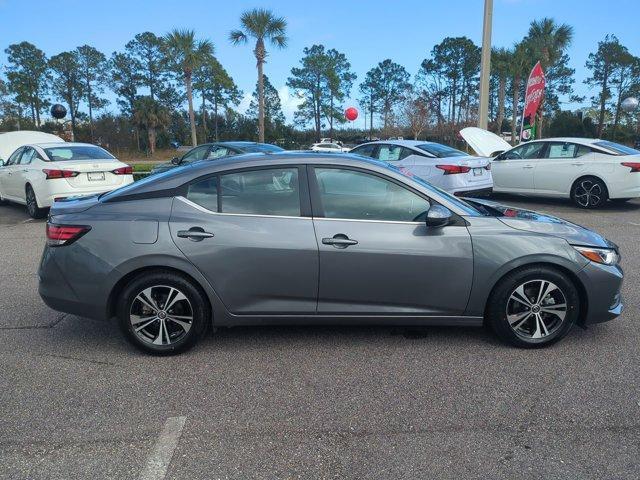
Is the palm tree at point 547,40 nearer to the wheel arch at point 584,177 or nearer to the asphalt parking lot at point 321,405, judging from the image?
the wheel arch at point 584,177

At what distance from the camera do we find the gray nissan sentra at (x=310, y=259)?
149 inches

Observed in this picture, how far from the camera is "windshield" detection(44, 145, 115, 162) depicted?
10.3m

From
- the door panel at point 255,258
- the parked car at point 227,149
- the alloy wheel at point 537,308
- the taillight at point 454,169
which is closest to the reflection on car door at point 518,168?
the taillight at point 454,169

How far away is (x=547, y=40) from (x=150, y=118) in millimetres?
39550

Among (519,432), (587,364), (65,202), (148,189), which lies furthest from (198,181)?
(587,364)

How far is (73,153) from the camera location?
10453mm

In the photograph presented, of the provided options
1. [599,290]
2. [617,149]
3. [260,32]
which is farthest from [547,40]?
[599,290]

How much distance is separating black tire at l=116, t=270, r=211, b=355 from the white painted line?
0.87m

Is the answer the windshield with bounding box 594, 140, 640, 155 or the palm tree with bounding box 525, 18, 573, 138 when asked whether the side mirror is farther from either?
the palm tree with bounding box 525, 18, 573, 138

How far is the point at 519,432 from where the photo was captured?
9.61 ft

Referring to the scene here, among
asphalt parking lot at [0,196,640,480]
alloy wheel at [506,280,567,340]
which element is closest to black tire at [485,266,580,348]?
alloy wheel at [506,280,567,340]

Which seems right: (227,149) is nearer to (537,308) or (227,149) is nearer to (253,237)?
(253,237)

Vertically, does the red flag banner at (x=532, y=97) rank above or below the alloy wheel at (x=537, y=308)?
above

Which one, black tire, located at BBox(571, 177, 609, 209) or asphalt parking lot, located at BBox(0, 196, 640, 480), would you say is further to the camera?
Answer: black tire, located at BBox(571, 177, 609, 209)
